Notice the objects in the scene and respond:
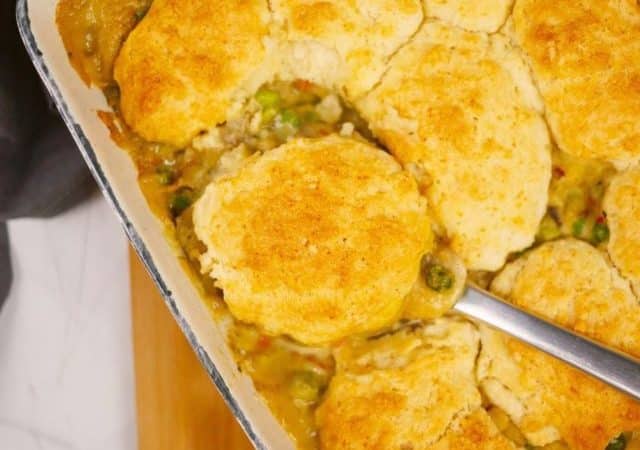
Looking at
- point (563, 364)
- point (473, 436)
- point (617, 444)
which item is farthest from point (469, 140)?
point (617, 444)

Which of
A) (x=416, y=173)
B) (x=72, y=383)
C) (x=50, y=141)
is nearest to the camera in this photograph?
(x=416, y=173)

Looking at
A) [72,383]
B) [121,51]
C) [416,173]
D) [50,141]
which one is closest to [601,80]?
[416,173]

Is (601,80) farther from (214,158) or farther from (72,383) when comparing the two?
(72,383)

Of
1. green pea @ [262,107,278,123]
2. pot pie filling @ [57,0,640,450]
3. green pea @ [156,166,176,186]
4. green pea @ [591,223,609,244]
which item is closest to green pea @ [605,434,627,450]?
pot pie filling @ [57,0,640,450]

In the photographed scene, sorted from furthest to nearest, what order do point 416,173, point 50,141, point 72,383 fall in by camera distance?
point 72,383
point 50,141
point 416,173

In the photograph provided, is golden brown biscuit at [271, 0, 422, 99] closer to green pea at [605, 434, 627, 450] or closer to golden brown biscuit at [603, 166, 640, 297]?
golden brown biscuit at [603, 166, 640, 297]

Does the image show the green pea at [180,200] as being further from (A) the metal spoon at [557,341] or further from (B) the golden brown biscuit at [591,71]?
(B) the golden brown biscuit at [591,71]

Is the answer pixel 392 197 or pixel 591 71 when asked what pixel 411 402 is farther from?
pixel 591 71

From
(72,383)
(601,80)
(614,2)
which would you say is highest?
(614,2)
